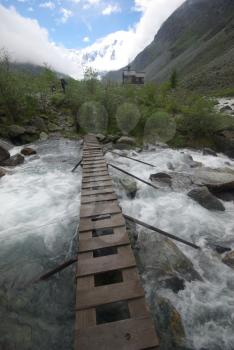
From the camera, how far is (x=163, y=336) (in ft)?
12.2

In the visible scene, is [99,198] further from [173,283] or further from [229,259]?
[229,259]

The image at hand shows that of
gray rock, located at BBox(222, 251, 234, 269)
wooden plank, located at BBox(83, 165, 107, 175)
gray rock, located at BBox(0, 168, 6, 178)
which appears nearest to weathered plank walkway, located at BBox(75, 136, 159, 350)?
wooden plank, located at BBox(83, 165, 107, 175)

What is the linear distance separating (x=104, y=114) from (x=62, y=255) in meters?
15.4

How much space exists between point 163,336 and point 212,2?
240673mm

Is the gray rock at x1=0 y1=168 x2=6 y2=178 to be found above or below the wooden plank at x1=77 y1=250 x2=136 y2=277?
below

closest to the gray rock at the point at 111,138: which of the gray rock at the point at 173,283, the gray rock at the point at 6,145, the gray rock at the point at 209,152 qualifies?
the gray rock at the point at 209,152

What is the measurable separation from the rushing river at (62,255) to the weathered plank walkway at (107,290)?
2.61 ft

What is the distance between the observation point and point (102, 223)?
17.7ft

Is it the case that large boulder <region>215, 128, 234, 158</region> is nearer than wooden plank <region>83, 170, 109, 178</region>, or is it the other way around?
wooden plank <region>83, 170, 109, 178</region>

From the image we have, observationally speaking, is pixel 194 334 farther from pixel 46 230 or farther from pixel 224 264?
pixel 46 230

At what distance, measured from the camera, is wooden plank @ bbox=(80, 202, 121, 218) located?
5810 millimetres

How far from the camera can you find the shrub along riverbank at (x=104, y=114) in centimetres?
1574

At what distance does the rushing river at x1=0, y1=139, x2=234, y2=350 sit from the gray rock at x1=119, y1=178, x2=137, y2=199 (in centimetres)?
24

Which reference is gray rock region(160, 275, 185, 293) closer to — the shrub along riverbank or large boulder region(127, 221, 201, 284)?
large boulder region(127, 221, 201, 284)
